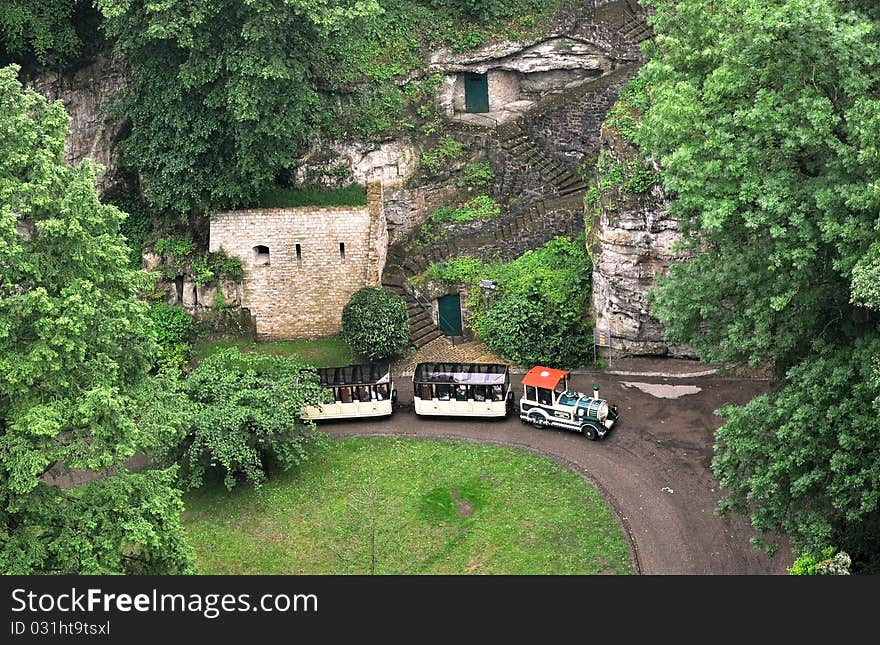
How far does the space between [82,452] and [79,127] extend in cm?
2170

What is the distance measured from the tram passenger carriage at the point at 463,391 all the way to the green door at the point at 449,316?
4.03 meters

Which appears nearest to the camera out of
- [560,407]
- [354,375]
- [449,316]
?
[560,407]

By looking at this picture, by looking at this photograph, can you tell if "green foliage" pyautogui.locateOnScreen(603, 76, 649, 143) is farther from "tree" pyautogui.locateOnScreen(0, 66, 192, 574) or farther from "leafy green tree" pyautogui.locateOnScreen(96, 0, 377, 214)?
"tree" pyautogui.locateOnScreen(0, 66, 192, 574)

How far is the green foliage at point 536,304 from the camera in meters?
44.5

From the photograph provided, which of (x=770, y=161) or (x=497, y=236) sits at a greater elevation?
(x=770, y=161)

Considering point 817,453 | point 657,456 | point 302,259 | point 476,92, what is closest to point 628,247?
point 657,456

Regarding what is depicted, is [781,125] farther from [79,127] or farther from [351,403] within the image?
[79,127]

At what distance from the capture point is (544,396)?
4166cm

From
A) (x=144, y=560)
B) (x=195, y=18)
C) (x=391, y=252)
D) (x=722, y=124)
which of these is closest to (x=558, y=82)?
(x=391, y=252)

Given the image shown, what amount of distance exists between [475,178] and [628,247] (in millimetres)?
8379

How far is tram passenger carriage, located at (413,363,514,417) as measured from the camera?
138ft

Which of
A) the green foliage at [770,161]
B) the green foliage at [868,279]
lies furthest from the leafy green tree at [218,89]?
the green foliage at [868,279]

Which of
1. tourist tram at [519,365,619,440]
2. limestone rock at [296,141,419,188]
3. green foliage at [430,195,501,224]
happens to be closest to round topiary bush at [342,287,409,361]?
green foliage at [430,195,501,224]

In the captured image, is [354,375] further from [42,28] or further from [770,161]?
[770,161]
